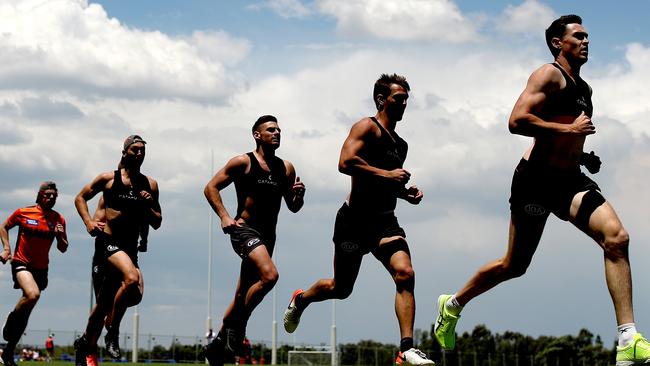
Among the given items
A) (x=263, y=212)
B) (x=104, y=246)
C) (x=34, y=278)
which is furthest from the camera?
(x=34, y=278)

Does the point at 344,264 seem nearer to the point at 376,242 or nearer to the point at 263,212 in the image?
the point at 376,242

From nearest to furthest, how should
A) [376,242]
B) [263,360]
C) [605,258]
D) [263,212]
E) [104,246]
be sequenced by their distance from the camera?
[605,258] < [376,242] < [263,212] < [104,246] < [263,360]

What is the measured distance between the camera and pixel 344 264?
37.7 feet

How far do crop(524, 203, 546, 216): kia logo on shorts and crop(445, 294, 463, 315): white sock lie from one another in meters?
1.66

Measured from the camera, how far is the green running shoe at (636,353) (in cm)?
834

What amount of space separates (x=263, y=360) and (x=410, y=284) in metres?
43.9

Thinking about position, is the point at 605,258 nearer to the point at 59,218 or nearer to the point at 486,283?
the point at 486,283

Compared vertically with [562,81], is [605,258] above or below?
below

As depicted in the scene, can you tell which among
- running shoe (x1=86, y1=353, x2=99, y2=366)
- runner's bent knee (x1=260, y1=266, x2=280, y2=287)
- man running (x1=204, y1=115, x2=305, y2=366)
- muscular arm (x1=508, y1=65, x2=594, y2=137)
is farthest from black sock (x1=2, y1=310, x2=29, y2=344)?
muscular arm (x1=508, y1=65, x2=594, y2=137)

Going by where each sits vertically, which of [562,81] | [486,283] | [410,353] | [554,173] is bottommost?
[410,353]

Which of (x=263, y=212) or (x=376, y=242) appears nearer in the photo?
(x=376, y=242)

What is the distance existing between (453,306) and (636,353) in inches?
110

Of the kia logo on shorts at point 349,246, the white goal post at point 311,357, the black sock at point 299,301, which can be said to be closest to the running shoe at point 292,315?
the black sock at point 299,301

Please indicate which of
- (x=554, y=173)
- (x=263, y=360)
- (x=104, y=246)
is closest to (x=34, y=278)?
(x=104, y=246)
